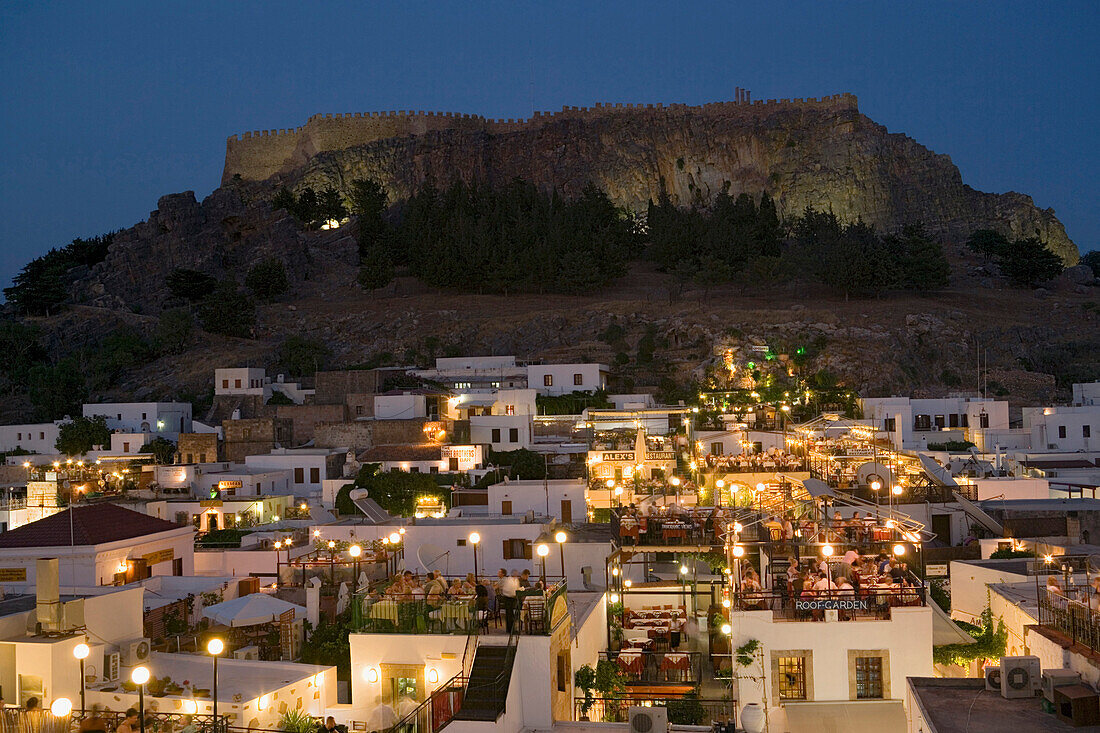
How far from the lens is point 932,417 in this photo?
129 feet

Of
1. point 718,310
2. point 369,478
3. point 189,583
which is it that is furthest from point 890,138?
point 189,583

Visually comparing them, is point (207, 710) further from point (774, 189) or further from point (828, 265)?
point (774, 189)

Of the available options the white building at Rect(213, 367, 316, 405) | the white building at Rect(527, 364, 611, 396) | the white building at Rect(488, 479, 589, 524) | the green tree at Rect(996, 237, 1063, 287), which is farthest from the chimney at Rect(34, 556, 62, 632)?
the green tree at Rect(996, 237, 1063, 287)

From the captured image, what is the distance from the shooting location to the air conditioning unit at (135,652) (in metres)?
13.2

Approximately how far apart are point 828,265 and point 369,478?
29.5m

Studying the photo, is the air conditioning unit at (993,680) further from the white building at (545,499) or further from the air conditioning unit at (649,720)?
the white building at (545,499)

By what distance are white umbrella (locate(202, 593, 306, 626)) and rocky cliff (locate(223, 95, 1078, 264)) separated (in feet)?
200

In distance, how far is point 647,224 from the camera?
6850 cm

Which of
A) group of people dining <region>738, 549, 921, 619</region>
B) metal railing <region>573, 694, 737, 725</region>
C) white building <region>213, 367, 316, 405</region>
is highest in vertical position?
white building <region>213, 367, 316, 405</region>

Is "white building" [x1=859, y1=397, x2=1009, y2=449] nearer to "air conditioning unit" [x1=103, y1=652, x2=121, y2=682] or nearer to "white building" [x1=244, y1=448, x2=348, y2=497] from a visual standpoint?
"white building" [x1=244, y1=448, x2=348, y2=497]

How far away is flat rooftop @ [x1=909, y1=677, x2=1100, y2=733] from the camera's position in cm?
806

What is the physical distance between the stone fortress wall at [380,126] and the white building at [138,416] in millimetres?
35680

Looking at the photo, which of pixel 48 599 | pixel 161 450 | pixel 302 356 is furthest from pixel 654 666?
pixel 302 356

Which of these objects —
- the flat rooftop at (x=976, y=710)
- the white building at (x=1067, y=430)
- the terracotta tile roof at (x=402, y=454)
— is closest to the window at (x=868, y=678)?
the flat rooftop at (x=976, y=710)
